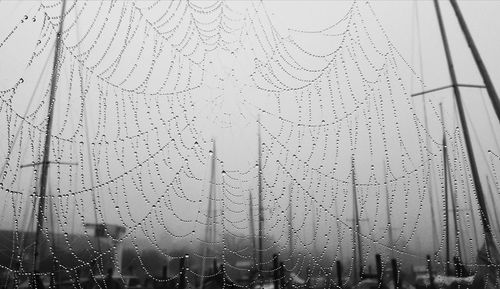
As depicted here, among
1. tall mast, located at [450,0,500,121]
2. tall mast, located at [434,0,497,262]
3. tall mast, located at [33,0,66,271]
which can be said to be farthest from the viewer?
tall mast, located at [33,0,66,271]

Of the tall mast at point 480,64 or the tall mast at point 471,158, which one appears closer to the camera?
the tall mast at point 480,64

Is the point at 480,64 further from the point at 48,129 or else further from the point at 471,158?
the point at 48,129

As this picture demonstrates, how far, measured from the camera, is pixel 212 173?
2558 centimetres

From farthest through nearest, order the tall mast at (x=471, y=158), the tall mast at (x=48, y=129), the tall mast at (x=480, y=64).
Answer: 1. the tall mast at (x=48, y=129)
2. the tall mast at (x=471, y=158)
3. the tall mast at (x=480, y=64)

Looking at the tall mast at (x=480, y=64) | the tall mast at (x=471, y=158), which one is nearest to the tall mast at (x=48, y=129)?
the tall mast at (x=480, y=64)

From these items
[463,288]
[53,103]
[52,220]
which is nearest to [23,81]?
[53,103]

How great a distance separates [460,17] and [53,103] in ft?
37.3

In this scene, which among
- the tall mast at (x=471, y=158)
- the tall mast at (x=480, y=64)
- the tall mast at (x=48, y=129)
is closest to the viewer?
the tall mast at (x=480, y=64)

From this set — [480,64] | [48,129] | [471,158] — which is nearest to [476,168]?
[471,158]

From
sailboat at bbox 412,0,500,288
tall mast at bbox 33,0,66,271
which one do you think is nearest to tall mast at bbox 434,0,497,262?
sailboat at bbox 412,0,500,288

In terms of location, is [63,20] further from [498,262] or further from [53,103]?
[498,262]

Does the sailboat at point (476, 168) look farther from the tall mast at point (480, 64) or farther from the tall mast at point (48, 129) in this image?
the tall mast at point (48, 129)

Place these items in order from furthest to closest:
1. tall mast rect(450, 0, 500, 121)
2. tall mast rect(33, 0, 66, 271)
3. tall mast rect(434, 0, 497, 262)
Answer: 1. tall mast rect(33, 0, 66, 271)
2. tall mast rect(434, 0, 497, 262)
3. tall mast rect(450, 0, 500, 121)

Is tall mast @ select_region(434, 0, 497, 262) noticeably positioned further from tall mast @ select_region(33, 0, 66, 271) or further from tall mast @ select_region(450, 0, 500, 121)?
tall mast @ select_region(33, 0, 66, 271)
